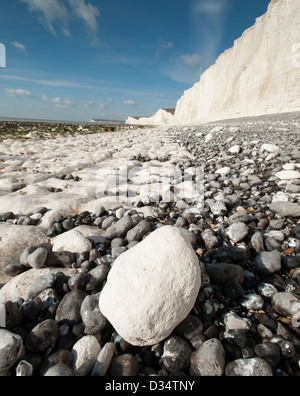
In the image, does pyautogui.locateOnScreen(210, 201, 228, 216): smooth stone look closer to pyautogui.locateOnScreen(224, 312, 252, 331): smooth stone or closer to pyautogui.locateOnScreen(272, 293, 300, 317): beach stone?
pyautogui.locateOnScreen(272, 293, 300, 317): beach stone

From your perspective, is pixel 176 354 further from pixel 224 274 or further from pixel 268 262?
pixel 268 262

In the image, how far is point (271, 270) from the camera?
1.61m

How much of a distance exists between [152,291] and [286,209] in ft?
6.58

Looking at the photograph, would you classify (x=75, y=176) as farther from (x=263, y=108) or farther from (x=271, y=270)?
(x=263, y=108)

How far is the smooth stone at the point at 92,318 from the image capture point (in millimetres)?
1198

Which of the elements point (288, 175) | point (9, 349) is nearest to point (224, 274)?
point (9, 349)

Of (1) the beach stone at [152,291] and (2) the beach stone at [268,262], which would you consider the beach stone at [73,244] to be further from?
(2) the beach stone at [268,262]

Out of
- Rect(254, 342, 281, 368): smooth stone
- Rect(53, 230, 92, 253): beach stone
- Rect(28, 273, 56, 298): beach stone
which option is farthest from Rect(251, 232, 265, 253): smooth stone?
Rect(28, 273, 56, 298): beach stone

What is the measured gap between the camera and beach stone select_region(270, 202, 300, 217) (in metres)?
2.31

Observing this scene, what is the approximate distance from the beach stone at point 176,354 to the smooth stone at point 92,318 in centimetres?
38

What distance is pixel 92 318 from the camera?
3.99 ft

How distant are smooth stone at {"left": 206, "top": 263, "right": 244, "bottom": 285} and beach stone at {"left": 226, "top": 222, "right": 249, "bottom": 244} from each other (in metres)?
0.48

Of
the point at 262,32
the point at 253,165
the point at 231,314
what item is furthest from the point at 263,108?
the point at 231,314

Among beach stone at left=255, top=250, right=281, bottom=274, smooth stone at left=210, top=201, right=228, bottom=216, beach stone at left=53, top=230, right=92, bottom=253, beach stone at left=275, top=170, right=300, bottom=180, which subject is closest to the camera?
beach stone at left=255, top=250, right=281, bottom=274
